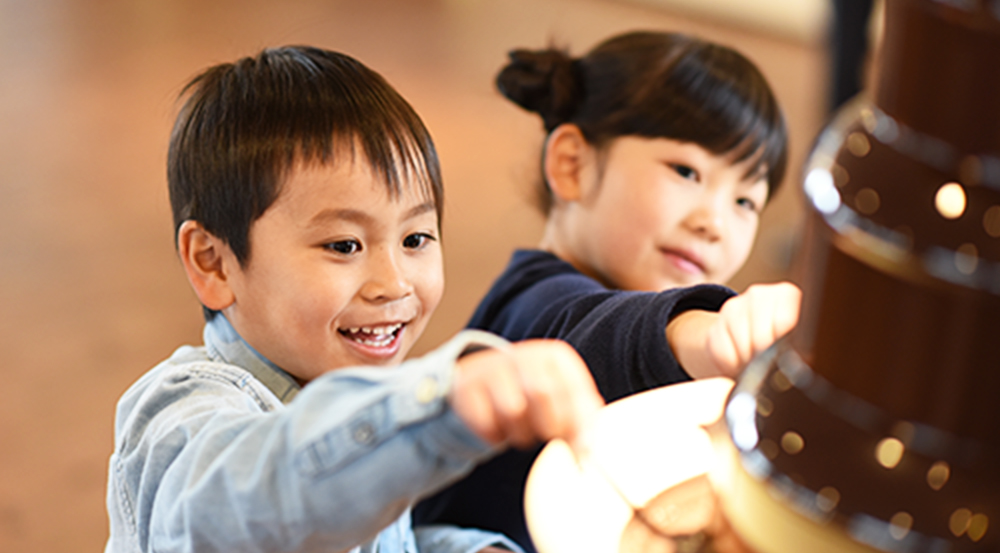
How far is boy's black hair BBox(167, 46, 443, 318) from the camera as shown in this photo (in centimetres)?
63

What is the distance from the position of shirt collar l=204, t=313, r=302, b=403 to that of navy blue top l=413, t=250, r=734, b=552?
0.21m

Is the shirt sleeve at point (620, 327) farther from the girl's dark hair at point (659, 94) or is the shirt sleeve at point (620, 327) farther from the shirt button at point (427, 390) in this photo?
the shirt button at point (427, 390)

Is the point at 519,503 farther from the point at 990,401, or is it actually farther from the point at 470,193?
the point at 470,193

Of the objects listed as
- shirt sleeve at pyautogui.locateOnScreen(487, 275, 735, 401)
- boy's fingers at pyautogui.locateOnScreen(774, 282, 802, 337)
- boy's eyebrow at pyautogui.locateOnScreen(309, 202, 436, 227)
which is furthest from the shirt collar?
boy's fingers at pyautogui.locateOnScreen(774, 282, 802, 337)

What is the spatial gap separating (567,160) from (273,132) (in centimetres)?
47

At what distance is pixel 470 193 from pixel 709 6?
6.12 ft

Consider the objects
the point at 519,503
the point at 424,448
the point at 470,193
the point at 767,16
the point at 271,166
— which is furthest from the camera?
the point at 767,16

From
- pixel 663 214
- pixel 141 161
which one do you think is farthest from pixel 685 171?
pixel 141 161

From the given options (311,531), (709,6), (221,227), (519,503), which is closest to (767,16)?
(709,6)

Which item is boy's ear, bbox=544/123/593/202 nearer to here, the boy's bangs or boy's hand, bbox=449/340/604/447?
the boy's bangs

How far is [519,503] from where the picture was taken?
2.98 feet

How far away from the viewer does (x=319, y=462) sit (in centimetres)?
40

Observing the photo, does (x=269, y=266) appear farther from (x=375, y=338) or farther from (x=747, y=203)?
(x=747, y=203)

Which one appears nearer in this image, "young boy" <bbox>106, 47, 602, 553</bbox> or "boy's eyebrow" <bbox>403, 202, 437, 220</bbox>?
"young boy" <bbox>106, 47, 602, 553</bbox>
